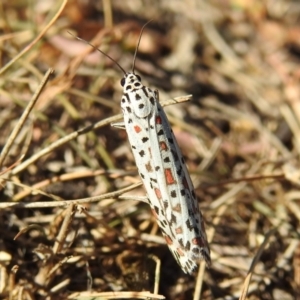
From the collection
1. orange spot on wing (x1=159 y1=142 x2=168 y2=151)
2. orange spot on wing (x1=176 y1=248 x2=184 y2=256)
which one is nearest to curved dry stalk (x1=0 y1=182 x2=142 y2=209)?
orange spot on wing (x1=159 y1=142 x2=168 y2=151)

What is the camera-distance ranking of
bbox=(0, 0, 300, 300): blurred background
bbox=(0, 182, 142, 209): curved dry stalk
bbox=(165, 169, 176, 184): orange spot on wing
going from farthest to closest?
bbox=(0, 0, 300, 300): blurred background, bbox=(0, 182, 142, 209): curved dry stalk, bbox=(165, 169, 176, 184): orange spot on wing

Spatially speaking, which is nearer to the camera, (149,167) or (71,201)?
(149,167)

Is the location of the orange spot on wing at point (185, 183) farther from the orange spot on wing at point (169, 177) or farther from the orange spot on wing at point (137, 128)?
the orange spot on wing at point (137, 128)

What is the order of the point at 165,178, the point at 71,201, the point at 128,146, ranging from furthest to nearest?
the point at 128,146, the point at 71,201, the point at 165,178

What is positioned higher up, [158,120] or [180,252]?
[158,120]

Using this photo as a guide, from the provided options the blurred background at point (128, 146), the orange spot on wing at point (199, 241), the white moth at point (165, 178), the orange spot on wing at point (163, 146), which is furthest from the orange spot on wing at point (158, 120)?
the orange spot on wing at point (199, 241)

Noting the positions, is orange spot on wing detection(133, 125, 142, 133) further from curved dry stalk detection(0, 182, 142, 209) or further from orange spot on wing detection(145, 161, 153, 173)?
curved dry stalk detection(0, 182, 142, 209)

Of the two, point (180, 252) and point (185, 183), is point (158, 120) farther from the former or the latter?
point (180, 252)

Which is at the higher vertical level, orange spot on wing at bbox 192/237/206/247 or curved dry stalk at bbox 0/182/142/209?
curved dry stalk at bbox 0/182/142/209

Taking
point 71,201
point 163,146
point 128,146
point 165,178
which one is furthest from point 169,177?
point 128,146
